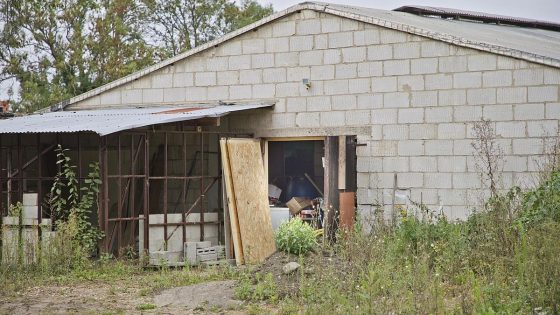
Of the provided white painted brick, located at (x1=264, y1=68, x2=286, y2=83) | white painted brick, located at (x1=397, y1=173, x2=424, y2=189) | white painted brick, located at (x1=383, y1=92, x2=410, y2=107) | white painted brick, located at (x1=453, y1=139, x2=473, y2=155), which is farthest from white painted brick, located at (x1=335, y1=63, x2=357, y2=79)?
white painted brick, located at (x1=453, y1=139, x2=473, y2=155)

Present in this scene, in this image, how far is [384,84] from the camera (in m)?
15.2

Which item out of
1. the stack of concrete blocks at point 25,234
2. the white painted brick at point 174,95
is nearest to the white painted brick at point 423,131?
the white painted brick at point 174,95

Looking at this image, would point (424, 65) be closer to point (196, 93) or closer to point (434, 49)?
point (434, 49)

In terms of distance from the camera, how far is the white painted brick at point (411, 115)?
48.6 feet

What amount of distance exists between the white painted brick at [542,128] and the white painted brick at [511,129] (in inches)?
4.0

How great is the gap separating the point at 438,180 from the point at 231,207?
319 cm

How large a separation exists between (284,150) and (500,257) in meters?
9.00

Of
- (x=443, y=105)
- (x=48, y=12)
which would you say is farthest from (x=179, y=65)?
(x=48, y=12)

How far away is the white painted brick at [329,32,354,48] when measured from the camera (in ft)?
50.8

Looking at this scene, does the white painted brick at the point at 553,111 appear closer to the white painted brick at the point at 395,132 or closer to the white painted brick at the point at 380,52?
the white painted brick at the point at 395,132

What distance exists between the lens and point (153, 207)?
16.8 meters

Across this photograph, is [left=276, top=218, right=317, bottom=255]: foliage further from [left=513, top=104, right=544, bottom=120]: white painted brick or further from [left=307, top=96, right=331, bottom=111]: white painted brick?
[left=513, top=104, right=544, bottom=120]: white painted brick

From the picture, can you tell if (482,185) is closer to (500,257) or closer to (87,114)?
(500,257)

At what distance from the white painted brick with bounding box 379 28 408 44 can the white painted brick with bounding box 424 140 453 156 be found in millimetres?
1663
